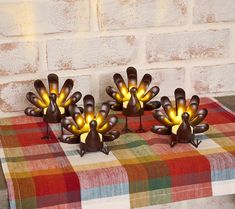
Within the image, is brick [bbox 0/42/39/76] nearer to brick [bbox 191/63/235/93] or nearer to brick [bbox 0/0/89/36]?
brick [bbox 0/0/89/36]

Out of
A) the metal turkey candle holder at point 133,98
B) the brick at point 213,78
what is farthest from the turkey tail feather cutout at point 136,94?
the brick at point 213,78

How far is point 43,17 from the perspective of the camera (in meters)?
1.25

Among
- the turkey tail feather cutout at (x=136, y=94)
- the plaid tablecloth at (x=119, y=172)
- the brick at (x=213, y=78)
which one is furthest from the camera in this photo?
the brick at (x=213, y=78)

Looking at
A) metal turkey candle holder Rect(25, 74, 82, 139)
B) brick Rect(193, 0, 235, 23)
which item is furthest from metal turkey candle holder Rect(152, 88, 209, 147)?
brick Rect(193, 0, 235, 23)

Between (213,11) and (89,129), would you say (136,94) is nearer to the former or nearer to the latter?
(89,129)

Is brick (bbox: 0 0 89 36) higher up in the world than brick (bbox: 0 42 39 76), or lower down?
higher up

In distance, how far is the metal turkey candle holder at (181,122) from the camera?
1.06 meters

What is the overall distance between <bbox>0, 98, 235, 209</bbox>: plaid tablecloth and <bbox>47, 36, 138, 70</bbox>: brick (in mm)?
226

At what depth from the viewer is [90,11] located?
4.17ft

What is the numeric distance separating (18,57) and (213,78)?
45 cm

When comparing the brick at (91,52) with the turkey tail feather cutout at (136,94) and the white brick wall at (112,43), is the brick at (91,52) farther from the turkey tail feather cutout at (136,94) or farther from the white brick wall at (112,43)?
the turkey tail feather cutout at (136,94)

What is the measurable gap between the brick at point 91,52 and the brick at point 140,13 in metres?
0.03

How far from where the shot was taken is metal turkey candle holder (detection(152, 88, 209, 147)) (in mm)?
1060

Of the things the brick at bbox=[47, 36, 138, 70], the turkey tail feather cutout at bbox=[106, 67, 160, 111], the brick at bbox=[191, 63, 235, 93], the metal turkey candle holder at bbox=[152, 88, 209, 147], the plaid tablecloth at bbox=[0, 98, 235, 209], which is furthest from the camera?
the brick at bbox=[191, 63, 235, 93]
